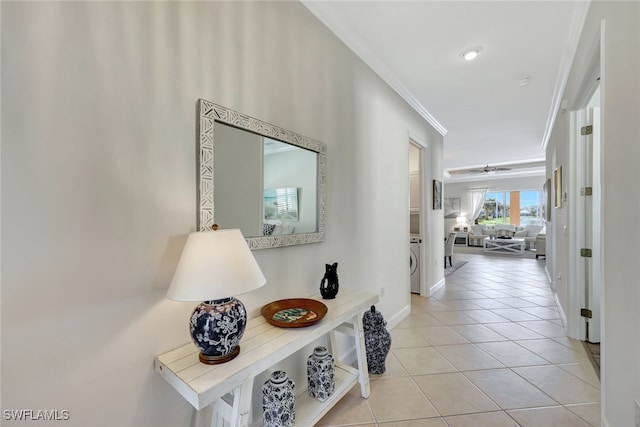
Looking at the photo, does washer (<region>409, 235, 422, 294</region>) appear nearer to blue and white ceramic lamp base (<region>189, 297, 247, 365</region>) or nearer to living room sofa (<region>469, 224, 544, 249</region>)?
blue and white ceramic lamp base (<region>189, 297, 247, 365</region>)

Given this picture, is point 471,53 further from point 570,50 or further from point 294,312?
point 294,312

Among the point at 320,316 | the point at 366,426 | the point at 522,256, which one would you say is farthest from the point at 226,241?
the point at 522,256

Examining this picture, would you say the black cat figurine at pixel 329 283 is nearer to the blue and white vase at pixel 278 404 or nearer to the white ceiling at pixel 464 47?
the blue and white vase at pixel 278 404

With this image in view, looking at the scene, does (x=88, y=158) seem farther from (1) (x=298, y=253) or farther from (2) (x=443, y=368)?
(2) (x=443, y=368)

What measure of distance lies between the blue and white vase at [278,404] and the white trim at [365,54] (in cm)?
233

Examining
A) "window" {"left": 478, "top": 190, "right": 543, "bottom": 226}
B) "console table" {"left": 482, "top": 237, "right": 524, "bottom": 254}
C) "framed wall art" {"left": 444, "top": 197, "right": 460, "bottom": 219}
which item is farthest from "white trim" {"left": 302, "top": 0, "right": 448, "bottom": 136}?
"window" {"left": 478, "top": 190, "right": 543, "bottom": 226}

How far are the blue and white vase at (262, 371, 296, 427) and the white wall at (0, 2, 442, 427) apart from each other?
382 mm

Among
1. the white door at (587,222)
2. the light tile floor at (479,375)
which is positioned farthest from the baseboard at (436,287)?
the white door at (587,222)

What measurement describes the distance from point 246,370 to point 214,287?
34 cm

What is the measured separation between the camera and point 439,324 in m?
3.08

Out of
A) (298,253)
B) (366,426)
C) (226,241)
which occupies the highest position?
(226,241)

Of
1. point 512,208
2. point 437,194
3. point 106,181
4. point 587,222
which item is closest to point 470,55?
point 587,222

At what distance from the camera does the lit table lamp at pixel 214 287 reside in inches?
40.5

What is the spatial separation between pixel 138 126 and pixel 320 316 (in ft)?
3.95
